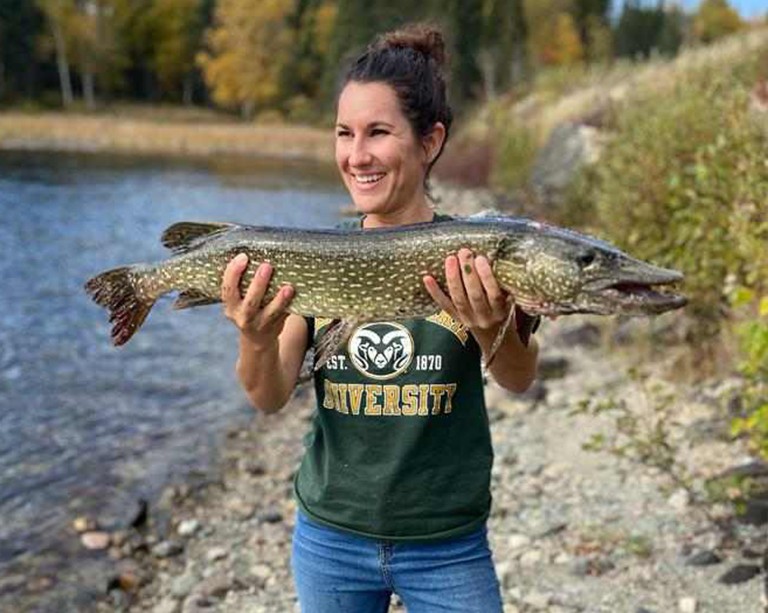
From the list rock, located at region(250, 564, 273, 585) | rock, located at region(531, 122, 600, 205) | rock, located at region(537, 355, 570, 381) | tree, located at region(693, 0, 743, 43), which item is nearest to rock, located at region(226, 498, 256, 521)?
rock, located at region(250, 564, 273, 585)

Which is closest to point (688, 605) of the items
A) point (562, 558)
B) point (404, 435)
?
point (562, 558)

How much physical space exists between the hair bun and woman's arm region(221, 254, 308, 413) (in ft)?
2.95

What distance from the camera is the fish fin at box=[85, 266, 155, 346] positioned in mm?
3064

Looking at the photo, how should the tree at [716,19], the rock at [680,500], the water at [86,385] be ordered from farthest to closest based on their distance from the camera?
the tree at [716,19], the water at [86,385], the rock at [680,500]

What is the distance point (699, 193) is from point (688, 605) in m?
3.62

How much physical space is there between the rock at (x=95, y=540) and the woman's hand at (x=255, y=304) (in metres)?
4.07

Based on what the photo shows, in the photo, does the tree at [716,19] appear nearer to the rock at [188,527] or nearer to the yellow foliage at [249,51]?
the yellow foliage at [249,51]

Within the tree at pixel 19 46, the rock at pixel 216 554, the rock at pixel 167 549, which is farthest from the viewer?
the tree at pixel 19 46

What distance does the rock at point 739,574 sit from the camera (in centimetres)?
430

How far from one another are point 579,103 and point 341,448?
21.1m

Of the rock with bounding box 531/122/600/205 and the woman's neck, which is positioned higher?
the woman's neck

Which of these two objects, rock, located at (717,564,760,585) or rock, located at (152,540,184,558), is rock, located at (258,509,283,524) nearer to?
rock, located at (152,540,184,558)

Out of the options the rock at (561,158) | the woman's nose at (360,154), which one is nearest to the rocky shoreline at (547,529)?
the woman's nose at (360,154)

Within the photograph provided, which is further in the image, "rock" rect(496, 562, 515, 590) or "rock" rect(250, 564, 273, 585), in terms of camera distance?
"rock" rect(250, 564, 273, 585)
